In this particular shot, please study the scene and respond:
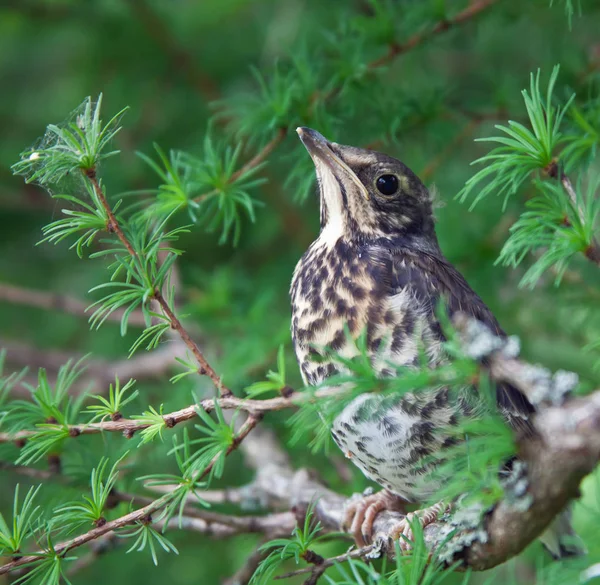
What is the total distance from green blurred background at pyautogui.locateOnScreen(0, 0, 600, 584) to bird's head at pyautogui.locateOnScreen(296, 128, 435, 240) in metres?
0.09

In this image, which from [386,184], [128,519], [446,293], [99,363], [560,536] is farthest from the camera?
[99,363]

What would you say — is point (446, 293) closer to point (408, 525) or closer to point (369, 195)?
point (369, 195)

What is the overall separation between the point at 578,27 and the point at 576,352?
1380 millimetres

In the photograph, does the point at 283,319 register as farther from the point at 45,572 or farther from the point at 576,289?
the point at 45,572

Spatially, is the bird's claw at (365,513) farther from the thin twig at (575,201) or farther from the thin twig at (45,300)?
the thin twig at (45,300)

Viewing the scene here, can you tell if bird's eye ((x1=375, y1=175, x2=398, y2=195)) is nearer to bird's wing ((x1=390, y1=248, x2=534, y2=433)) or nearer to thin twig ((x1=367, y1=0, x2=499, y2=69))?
bird's wing ((x1=390, y1=248, x2=534, y2=433))

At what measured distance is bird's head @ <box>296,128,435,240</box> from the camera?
227 centimetres

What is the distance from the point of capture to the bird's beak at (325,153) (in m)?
2.08

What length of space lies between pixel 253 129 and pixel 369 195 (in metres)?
0.41

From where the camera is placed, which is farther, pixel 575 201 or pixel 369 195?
pixel 369 195

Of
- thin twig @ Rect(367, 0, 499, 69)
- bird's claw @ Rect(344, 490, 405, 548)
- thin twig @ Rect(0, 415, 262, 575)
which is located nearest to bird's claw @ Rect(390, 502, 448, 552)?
bird's claw @ Rect(344, 490, 405, 548)

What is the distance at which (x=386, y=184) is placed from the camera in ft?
7.69

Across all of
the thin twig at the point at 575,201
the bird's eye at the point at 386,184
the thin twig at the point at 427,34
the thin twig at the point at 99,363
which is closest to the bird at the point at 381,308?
the bird's eye at the point at 386,184

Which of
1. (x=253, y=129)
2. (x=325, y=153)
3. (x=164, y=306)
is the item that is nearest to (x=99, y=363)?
(x=253, y=129)
